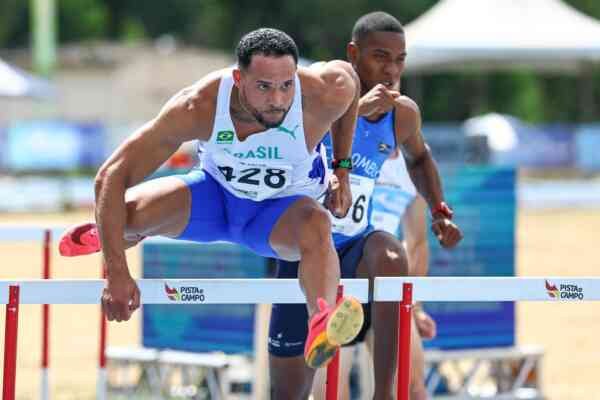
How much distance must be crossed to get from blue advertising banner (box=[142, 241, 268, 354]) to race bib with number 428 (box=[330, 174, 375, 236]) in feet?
9.15

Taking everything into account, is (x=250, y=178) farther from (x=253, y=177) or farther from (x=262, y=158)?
(x=262, y=158)

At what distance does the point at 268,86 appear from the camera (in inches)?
181

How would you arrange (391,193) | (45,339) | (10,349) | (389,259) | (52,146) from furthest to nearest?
(52,146) → (391,193) → (45,339) → (389,259) → (10,349)

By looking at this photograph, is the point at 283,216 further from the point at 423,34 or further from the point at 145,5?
the point at 145,5

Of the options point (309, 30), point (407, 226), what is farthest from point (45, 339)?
point (309, 30)

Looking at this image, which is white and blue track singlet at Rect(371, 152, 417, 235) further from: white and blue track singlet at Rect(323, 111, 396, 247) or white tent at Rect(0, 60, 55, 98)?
white tent at Rect(0, 60, 55, 98)

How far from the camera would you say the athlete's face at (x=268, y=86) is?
458 cm

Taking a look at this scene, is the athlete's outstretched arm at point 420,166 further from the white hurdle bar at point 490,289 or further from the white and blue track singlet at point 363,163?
the white hurdle bar at point 490,289

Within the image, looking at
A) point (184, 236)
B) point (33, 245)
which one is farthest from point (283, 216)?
point (33, 245)

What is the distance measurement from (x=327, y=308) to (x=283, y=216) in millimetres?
609

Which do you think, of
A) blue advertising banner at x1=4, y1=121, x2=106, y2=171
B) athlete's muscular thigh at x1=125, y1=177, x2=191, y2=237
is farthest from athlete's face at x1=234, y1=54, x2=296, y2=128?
blue advertising banner at x1=4, y1=121, x2=106, y2=171

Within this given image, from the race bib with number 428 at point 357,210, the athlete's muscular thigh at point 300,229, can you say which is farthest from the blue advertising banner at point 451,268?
the athlete's muscular thigh at point 300,229

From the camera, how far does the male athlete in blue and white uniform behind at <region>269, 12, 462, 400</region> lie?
5.62m

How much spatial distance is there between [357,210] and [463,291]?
1.21 meters
